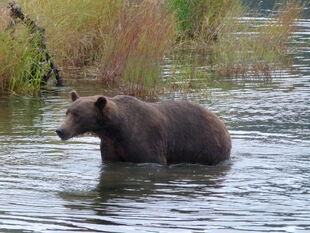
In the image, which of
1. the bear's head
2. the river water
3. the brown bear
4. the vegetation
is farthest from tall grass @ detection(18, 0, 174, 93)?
the bear's head

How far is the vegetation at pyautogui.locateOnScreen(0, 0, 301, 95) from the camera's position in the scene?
56.5 feet

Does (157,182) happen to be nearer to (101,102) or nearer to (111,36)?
(101,102)

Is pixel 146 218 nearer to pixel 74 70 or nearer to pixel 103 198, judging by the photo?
pixel 103 198

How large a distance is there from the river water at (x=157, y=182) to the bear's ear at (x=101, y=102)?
2.32 ft

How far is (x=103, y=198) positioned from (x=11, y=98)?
7372mm

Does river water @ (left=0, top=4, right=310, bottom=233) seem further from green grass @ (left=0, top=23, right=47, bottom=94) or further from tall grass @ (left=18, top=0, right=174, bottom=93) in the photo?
tall grass @ (left=18, top=0, right=174, bottom=93)

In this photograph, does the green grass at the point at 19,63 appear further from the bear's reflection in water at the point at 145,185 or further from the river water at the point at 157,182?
the bear's reflection in water at the point at 145,185

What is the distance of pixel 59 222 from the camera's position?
852 cm

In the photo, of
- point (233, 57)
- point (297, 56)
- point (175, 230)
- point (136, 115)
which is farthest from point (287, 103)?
point (175, 230)

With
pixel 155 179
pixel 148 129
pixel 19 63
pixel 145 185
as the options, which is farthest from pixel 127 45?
pixel 145 185

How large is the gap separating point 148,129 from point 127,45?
21.3 feet

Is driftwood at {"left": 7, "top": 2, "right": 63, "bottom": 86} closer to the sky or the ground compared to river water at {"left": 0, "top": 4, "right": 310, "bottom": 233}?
closer to the sky

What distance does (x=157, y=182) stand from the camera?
1066 centimetres

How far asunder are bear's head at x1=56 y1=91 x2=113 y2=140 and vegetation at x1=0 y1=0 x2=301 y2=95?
5.80 meters
